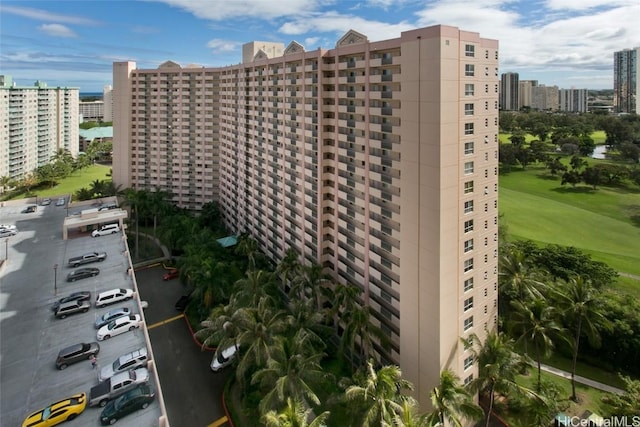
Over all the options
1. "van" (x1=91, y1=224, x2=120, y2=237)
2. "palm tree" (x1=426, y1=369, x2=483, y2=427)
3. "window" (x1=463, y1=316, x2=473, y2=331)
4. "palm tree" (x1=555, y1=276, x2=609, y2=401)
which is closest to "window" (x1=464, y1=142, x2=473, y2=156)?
"window" (x1=463, y1=316, x2=473, y2=331)

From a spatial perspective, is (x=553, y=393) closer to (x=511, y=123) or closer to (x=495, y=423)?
(x=495, y=423)

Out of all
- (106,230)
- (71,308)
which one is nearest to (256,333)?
(71,308)

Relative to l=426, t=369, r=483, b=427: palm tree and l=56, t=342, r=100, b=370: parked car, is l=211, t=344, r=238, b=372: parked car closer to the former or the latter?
l=56, t=342, r=100, b=370: parked car

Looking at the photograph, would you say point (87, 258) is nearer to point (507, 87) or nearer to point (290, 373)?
point (290, 373)

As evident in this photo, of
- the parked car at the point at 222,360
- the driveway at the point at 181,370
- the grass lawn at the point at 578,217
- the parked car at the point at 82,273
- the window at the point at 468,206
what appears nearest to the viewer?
the window at the point at 468,206

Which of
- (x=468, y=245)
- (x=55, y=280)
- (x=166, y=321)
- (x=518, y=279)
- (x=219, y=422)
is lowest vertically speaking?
(x=219, y=422)

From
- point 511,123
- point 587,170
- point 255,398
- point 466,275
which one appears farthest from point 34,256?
point 511,123

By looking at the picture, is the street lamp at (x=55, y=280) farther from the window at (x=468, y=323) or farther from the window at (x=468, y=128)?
the window at (x=468, y=128)

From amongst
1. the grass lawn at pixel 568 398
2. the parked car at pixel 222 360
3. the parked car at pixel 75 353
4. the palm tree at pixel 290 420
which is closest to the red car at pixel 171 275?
the parked car at pixel 222 360
